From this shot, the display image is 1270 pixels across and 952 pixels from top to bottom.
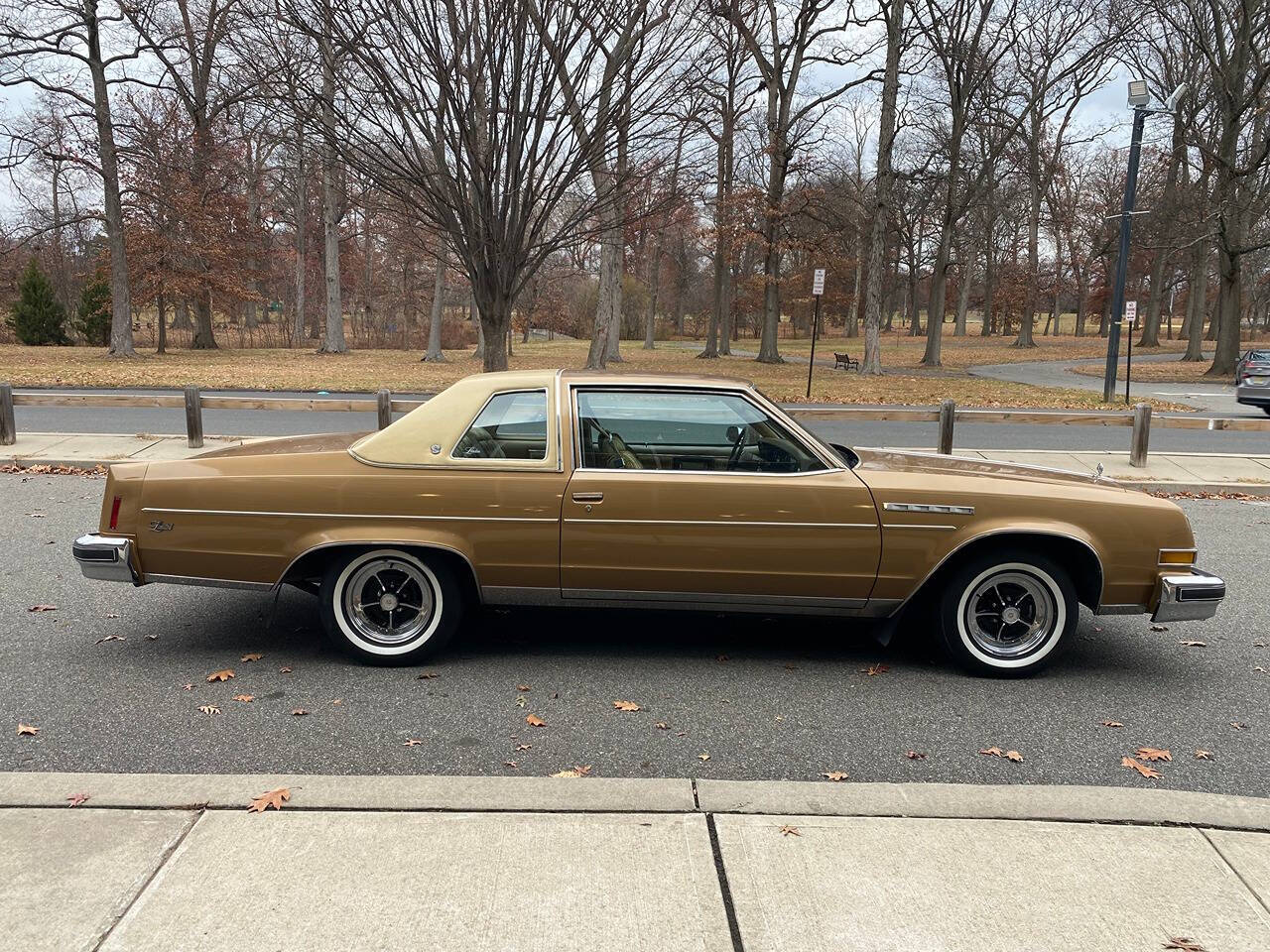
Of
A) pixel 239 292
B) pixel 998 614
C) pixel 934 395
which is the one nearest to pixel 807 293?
pixel 934 395

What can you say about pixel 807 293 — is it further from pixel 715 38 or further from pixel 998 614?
pixel 998 614

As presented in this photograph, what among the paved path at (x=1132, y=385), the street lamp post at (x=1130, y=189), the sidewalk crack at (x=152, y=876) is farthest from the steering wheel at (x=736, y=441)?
the paved path at (x=1132, y=385)

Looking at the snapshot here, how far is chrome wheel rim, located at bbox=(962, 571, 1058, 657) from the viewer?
448cm

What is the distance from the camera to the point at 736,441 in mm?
4641

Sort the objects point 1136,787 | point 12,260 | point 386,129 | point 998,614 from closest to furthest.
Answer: point 1136,787
point 998,614
point 386,129
point 12,260

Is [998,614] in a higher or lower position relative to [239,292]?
lower

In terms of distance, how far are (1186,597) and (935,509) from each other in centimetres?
126

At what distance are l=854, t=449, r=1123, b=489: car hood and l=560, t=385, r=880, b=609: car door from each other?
12.9 inches

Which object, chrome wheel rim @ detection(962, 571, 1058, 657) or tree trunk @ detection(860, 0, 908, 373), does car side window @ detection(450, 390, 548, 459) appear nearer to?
chrome wheel rim @ detection(962, 571, 1058, 657)

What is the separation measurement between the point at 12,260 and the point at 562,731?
184 ft

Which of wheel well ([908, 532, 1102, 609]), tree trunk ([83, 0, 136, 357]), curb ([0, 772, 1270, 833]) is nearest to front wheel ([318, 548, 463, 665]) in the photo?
curb ([0, 772, 1270, 833])

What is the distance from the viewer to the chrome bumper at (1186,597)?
4348 millimetres

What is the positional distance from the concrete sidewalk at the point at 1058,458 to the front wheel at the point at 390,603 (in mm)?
5564

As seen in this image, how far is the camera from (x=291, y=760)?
3562 millimetres
